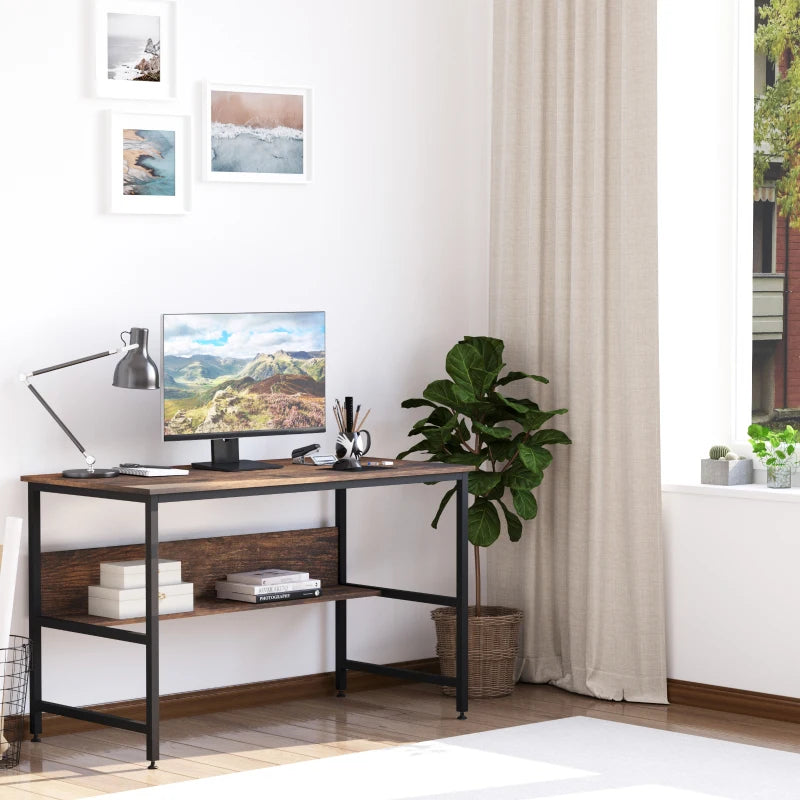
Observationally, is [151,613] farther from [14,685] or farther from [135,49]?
[135,49]

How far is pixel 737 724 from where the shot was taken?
4547 millimetres

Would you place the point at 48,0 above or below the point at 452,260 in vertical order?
above

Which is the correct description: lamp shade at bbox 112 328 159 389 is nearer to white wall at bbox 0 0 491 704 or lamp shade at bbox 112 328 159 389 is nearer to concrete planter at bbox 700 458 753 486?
white wall at bbox 0 0 491 704

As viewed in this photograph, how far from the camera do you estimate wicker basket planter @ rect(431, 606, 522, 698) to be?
494cm

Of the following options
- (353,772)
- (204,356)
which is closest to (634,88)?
(204,356)

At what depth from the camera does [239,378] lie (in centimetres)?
450

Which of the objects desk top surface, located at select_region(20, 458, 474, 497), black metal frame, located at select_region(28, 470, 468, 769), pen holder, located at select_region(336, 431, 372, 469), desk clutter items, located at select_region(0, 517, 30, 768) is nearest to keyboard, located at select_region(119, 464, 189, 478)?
desk top surface, located at select_region(20, 458, 474, 497)

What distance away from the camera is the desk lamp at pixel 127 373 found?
4211 mm

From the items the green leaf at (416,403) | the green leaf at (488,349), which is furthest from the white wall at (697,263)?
the green leaf at (416,403)

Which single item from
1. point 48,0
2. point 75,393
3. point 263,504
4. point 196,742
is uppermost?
point 48,0

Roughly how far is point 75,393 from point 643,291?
1.82 metres

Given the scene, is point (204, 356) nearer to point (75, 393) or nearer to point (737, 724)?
point (75, 393)

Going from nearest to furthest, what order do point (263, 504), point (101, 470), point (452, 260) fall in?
point (101, 470) < point (263, 504) < point (452, 260)

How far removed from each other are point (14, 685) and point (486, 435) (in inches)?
67.1
